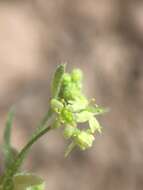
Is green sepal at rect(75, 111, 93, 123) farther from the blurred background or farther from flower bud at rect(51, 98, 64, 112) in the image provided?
the blurred background

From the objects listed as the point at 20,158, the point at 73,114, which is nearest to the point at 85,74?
the point at 73,114

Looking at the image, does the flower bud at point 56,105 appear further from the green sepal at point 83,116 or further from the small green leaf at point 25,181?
the small green leaf at point 25,181

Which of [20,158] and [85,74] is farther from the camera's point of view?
[85,74]

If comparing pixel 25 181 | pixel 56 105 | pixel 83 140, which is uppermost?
pixel 56 105

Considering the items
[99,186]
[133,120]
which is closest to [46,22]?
[133,120]

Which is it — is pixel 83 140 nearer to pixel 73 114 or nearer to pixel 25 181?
pixel 73 114

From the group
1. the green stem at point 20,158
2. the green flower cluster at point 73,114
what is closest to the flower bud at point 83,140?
the green flower cluster at point 73,114

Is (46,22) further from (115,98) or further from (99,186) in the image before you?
(99,186)
